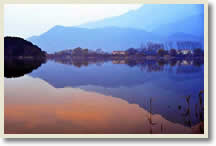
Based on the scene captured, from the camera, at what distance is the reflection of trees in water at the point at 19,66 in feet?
9.98

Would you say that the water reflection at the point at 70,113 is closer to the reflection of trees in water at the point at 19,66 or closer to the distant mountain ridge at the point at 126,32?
the reflection of trees in water at the point at 19,66

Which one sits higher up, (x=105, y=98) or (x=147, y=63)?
(x=147, y=63)

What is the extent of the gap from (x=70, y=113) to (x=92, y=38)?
0.82 metres

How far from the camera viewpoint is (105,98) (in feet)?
10.2

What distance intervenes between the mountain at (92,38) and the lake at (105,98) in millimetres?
184

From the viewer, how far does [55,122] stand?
2.98m

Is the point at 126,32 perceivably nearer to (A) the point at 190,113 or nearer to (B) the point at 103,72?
(B) the point at 103,72

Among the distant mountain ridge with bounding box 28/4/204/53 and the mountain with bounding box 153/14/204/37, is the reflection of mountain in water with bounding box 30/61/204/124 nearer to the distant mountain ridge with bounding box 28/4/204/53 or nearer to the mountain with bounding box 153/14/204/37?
the distant mountain ridge with bounding box 28/4/204/53

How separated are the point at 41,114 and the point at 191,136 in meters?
1.52

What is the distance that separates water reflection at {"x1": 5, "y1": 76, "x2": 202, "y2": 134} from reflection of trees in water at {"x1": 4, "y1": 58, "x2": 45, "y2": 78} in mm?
67

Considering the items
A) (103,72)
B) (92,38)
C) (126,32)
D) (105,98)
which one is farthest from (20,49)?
(126,32)

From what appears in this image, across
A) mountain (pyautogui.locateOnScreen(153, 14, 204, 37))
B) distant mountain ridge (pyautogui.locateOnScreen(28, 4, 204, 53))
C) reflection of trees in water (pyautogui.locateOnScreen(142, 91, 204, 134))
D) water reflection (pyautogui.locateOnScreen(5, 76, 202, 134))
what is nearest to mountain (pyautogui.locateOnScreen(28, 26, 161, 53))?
distant mountain ridge (pyautogui.locateOnScreen(28, 4, 204, 53))

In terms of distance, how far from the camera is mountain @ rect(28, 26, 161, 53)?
3113 millimetres

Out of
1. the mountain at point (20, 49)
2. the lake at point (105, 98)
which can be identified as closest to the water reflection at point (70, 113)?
the lake at point (105, 98)
